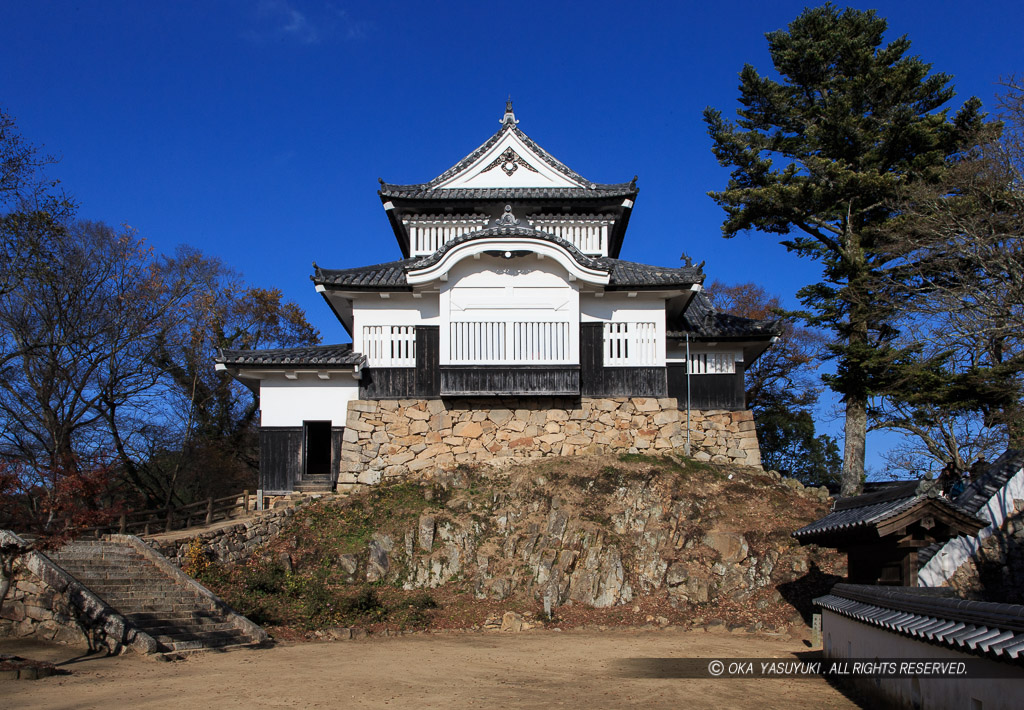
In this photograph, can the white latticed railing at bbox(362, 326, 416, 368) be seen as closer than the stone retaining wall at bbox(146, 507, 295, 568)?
No

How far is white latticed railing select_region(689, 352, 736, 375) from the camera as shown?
936 inches

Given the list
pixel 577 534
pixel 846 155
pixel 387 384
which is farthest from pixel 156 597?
pixel 846 155

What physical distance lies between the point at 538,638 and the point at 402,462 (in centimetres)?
757

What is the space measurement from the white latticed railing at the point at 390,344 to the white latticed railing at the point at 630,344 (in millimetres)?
5861

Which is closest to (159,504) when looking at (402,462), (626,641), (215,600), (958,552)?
(402,462)

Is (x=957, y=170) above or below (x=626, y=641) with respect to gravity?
above

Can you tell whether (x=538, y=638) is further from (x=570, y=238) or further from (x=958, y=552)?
(x=570, y=238)

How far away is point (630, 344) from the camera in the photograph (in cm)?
2283

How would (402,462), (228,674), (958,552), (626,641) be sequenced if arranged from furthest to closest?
1. (402,462)
2. (626,641)
3. (228,674)
4. (958,552)

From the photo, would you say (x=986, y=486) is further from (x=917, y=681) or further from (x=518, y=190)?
(x=518, y=190)

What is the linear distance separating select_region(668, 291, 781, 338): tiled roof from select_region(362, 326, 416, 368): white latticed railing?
7953 millimetres

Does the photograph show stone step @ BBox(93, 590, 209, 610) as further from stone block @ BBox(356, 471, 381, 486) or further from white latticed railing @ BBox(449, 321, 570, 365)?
white latticed railing @ BBox(449, 321, 570, 365)

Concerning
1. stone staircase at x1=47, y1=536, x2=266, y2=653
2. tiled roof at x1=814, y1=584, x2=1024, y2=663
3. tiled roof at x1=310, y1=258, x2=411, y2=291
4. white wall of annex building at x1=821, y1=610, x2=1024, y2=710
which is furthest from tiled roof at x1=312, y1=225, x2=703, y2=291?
tiled roof at x1=814, y1=584, x2=1024, y2=663

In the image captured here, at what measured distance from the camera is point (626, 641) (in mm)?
15922
